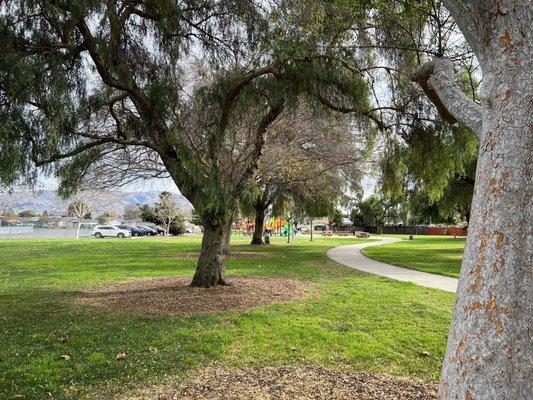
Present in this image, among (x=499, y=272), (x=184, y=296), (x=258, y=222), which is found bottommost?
(x=184, y=296)

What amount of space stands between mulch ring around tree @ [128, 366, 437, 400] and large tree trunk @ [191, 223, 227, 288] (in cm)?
450

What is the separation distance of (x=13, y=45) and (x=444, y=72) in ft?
19.4

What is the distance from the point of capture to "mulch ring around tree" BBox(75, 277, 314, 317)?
7.77 metres

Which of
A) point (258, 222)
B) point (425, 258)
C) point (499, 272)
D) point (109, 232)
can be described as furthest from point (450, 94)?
point (109, 232)

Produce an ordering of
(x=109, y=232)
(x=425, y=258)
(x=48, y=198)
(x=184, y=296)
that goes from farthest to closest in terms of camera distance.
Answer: (x=109, y=232)
(x=425, y=258)
(x=48, y=198)
(x=184, y=296)

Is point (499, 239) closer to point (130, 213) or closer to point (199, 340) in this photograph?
point (199, 340)

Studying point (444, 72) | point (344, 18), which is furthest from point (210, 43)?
point (444, 72)

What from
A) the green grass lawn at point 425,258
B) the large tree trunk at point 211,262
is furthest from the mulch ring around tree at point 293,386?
the green grass lawn at point 425,258

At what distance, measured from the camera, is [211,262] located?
9.45m

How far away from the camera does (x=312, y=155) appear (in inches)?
617

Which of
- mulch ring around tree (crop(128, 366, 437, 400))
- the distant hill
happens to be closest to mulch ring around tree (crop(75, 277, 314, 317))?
the distant hill

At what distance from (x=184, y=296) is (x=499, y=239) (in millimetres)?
7051

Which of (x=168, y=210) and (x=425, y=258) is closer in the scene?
(x=425, y=258)

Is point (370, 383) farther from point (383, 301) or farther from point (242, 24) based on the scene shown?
point (242, 24)
